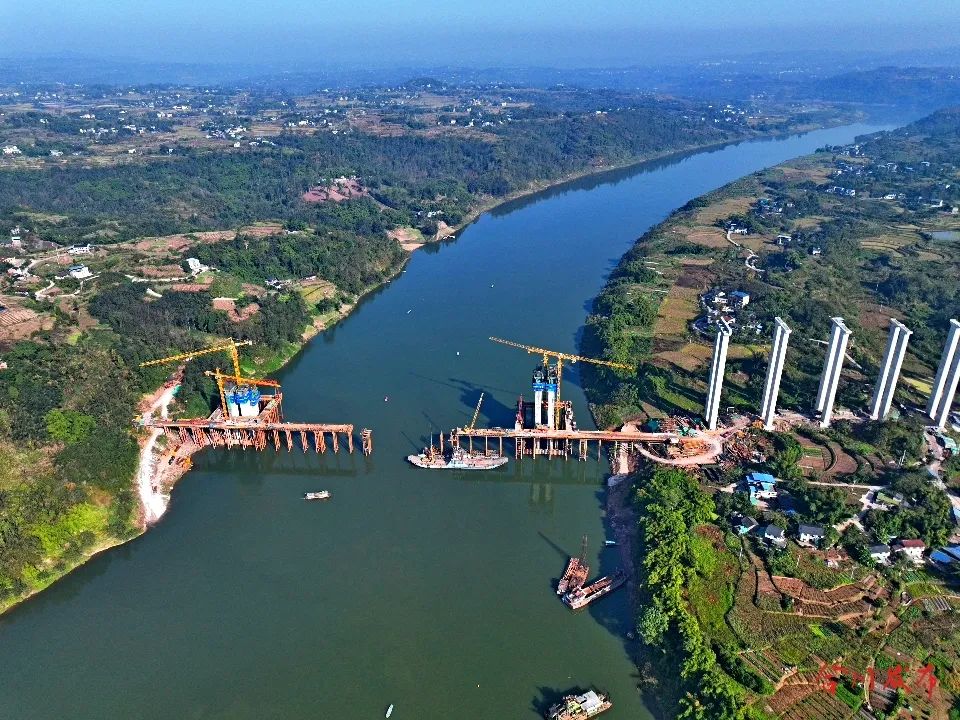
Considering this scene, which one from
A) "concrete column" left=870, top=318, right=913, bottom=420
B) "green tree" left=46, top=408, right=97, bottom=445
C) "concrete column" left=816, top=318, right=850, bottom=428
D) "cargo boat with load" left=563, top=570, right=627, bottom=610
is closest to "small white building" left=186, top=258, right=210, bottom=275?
"green tree" left=46, top=408, right=97, bottom=445

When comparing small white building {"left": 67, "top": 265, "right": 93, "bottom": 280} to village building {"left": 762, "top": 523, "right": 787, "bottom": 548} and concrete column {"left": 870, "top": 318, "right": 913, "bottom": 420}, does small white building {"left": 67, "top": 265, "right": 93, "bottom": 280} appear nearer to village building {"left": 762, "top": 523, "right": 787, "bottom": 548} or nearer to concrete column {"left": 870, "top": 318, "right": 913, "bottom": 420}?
village building {"left": 762, "top": 523, "right": 787, "bottom": 548}

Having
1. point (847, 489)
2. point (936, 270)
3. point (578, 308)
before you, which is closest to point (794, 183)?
point (936, 270)

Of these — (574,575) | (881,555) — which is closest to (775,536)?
(881,555)

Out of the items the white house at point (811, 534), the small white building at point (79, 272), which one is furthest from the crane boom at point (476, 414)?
the small white building at point (79, 272)

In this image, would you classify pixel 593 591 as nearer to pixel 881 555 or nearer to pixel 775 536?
pixel 775 536

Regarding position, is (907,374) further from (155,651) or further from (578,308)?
(155,651)

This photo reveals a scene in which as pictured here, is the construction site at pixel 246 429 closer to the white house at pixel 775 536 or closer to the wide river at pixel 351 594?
the wide river at pixel 351 594
